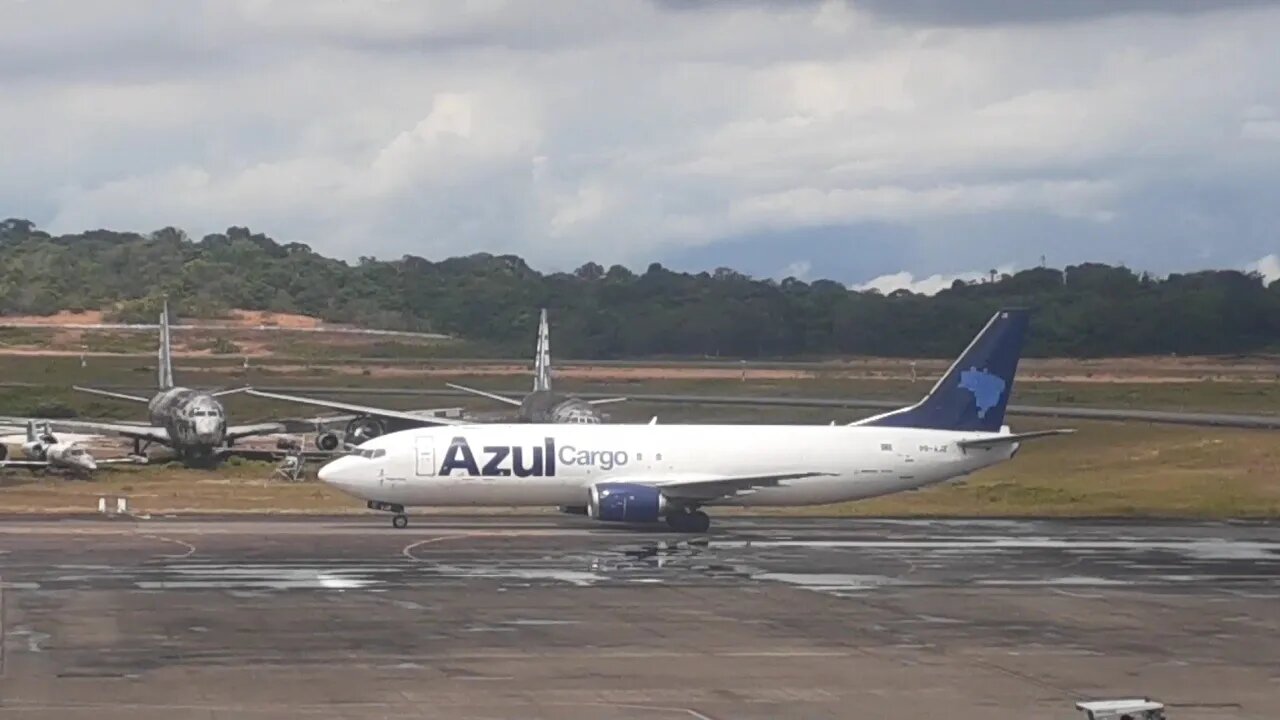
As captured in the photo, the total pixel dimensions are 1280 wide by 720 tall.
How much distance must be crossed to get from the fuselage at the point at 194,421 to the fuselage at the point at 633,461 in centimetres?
2982

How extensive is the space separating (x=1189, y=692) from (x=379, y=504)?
3174cm

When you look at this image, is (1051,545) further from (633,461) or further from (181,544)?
(181,544)

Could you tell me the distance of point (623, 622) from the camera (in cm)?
3850

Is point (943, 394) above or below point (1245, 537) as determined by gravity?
above

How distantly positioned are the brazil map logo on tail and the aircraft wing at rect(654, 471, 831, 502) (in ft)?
21.5

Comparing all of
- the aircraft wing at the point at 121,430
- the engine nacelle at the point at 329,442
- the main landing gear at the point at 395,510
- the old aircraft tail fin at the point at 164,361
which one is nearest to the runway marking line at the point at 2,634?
the main landing gear at the point at 395,510

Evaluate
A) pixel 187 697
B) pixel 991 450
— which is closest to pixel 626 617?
pixel 187 697

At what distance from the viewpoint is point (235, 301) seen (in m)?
186

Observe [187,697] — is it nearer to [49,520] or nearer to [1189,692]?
[1189,692]

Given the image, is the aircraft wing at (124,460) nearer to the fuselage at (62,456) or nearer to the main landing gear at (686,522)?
the fuselage at (62,456)

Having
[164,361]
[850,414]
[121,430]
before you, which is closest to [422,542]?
[121,430]

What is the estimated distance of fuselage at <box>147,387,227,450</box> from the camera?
287 ft

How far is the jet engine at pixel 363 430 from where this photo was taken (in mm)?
90875

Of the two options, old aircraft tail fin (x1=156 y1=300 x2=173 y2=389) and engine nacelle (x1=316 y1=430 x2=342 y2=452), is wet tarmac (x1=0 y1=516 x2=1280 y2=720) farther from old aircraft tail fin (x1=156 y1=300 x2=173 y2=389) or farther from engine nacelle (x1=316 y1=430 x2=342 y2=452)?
old aircraft tail fin (x1=156 y1=300 x2=173 y2=389)
